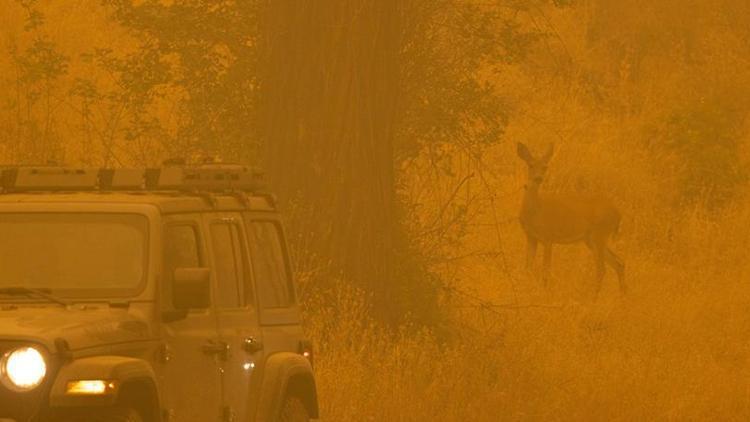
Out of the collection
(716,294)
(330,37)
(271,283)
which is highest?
(330,37)

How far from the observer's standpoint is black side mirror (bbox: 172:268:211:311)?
8203 mm

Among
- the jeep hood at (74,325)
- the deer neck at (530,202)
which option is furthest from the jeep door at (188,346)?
the deer neck at (530,202)

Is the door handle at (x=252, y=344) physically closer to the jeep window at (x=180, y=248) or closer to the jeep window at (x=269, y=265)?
the jeep window at (x=269, y=265)

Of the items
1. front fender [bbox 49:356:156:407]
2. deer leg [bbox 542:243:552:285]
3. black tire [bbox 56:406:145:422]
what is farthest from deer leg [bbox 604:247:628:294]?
front fender [bbox 49:356:156:407]

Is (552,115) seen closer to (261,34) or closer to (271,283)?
(261,34)

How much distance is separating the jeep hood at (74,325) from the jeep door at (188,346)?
23cm

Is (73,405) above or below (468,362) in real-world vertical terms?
above

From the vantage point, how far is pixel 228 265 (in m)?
9.30

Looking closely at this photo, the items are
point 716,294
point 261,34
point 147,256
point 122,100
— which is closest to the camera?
point 147,256

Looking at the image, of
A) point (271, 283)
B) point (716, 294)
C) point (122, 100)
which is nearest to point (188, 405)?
point (271, 283)

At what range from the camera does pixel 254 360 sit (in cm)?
929

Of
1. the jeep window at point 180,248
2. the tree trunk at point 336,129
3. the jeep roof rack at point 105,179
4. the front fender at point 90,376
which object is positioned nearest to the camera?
the front fender at point 90,376

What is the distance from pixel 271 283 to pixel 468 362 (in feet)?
16.5

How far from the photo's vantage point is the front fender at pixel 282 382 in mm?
→ 9258
